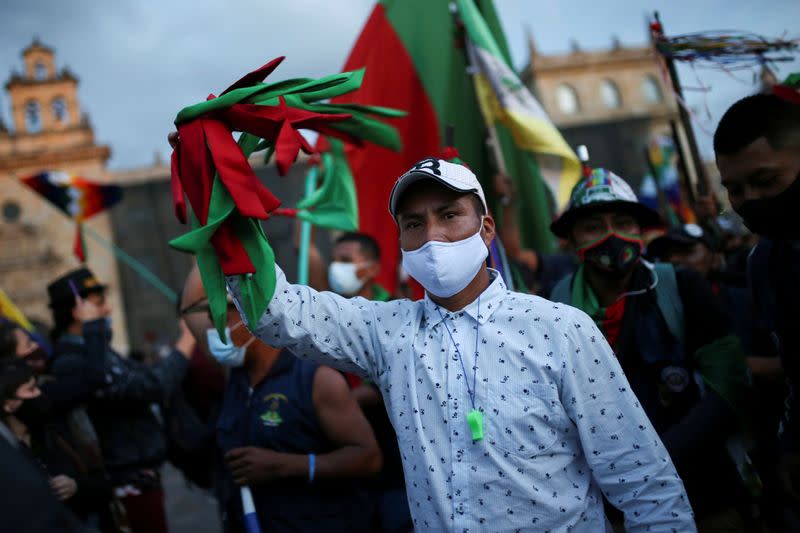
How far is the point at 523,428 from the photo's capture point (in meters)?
1.69

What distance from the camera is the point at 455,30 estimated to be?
177 inches

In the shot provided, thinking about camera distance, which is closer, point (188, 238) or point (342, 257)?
point (188, 238)

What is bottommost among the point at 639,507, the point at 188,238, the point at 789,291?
the point at 639,507

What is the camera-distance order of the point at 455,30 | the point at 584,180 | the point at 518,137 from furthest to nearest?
the point at 455,30 → the point at 518,137 → the point at 584,180

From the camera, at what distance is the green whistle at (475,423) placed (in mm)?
1682

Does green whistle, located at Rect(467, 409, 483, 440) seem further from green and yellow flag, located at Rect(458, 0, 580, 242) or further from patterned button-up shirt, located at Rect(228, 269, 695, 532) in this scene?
green and yellow flag, located at Rect(458, 0, 580, 242)

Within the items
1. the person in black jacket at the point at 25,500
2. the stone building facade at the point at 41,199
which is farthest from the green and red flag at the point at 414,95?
the stone building facade at the point at 41,199

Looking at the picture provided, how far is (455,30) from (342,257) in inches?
69.8

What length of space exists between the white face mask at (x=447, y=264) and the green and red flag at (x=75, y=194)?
20.5 feet

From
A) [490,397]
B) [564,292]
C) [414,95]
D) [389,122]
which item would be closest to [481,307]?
[490,397]

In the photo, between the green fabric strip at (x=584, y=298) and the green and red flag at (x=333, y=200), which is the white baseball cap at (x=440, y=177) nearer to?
the green fabric strip at (x=584, y=298)

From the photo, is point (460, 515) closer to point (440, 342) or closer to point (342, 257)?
point (440, 342)

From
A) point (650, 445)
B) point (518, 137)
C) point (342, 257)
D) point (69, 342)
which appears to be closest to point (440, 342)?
point (650, 445)

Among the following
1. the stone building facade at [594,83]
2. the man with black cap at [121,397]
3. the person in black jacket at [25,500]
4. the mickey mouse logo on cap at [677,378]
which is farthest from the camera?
the stone building facade at [594,83]
